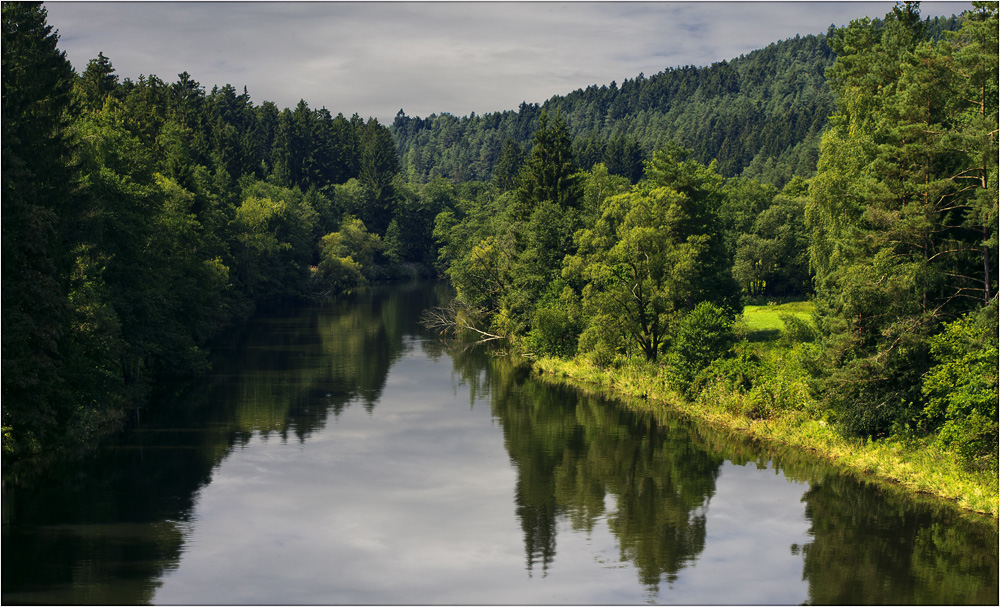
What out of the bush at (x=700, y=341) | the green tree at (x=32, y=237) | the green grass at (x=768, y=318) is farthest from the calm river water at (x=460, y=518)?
the green grass at (x=768, y=318)

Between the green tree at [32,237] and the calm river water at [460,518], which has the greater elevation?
the green tree at [32,237]

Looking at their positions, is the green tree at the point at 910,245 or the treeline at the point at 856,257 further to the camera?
the green tree at the point at 910,245

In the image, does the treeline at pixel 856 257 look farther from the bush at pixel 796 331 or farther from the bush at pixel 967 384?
the bush at pixel 796 331

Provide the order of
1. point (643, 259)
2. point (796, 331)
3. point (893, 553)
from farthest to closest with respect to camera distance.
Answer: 1. point (796, 331)
2. point (643, 259)
3. point (893, 553)

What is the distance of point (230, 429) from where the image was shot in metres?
39.1

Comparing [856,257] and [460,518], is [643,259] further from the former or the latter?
[460,518]

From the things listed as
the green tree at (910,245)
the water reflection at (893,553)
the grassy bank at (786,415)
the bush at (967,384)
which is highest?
the green tree at (910,245)

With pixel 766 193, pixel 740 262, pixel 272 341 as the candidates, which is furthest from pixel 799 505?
pixel 766 193

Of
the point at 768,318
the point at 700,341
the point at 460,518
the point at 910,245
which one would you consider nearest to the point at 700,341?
the point at 700,341

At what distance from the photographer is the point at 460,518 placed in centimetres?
2798

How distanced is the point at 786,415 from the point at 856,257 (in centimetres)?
804

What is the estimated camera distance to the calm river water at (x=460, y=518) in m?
22.3

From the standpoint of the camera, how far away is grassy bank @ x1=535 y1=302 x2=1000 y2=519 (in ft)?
92.4

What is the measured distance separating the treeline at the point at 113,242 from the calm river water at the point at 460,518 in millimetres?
3893
